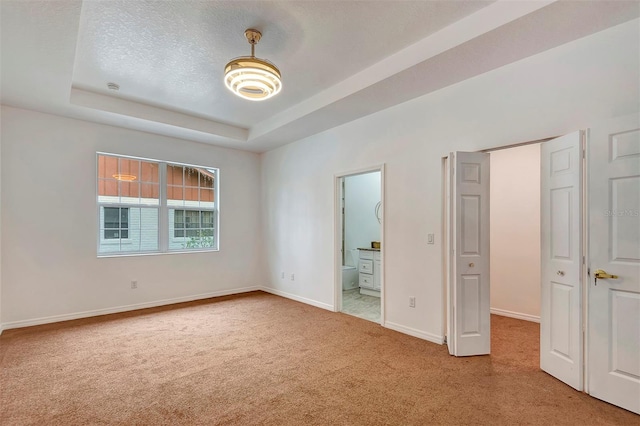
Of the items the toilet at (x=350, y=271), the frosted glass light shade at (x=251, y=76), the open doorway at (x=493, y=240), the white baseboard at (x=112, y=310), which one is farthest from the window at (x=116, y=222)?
the open doorway at (x=493, y=240)

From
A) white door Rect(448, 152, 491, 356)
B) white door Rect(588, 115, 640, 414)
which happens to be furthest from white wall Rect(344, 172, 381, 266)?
white door Rect(588, 115, 640, 414)

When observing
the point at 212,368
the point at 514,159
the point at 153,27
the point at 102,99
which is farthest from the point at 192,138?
the point at 514,159

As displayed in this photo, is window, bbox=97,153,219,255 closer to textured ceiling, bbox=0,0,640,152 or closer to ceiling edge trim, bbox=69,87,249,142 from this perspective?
ceiling edge trim, bbox=69,87,249,142

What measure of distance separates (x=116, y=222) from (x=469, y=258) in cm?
499

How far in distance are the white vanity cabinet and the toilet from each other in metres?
0.33

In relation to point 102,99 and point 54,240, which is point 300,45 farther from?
point 54,240

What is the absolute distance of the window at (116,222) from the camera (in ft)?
15.3

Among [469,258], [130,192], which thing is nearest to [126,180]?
[130,192]

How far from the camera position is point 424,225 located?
3566mm

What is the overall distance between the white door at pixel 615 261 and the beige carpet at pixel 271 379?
0.69ft

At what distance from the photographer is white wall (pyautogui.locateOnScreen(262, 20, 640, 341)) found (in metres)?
2.47

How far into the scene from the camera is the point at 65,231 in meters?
4.25

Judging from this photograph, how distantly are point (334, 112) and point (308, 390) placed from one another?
3.24 metres

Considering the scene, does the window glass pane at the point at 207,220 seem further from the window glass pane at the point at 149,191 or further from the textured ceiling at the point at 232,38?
the textured ceiling at the point at 232,38
